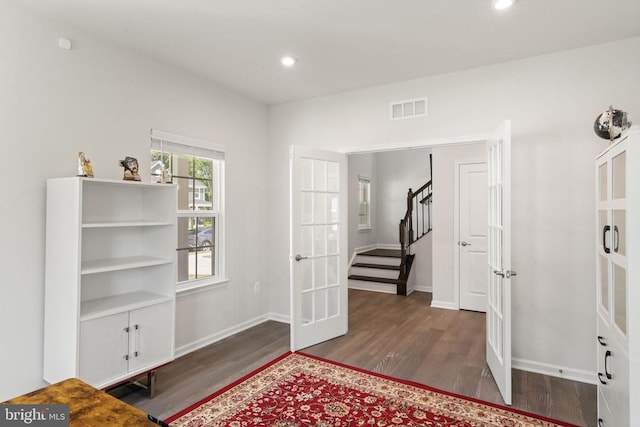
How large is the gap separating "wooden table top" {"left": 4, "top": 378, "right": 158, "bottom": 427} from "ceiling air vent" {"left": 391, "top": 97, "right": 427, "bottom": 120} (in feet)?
11.2

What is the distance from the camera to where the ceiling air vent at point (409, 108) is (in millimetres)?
3703

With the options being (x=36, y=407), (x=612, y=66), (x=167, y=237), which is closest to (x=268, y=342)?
(x=167, y=237)

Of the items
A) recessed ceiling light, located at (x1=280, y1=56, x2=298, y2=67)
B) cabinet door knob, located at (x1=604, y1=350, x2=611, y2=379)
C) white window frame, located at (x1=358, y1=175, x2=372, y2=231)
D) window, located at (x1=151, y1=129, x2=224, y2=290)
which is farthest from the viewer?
white window frame, located at (x1=358, y1=175, x2=372, y2=231)

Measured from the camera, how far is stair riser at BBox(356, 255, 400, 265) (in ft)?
22.3

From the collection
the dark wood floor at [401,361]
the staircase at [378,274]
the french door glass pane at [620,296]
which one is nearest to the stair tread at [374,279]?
the staircase at [378,274]

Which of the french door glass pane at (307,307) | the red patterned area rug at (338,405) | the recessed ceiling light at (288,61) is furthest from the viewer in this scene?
the french door glass pane at (307,307)

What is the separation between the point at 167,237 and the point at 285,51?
1.86m

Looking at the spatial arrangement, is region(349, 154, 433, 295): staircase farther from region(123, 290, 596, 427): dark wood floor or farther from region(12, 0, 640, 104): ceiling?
region(12, 0, 640, 104): ceiling

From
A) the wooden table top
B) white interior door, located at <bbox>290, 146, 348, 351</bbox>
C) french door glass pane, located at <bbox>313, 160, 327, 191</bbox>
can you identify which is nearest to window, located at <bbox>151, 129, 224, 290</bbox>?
white interior door, located at <bbox>290, 146, 348, 351</bbox>

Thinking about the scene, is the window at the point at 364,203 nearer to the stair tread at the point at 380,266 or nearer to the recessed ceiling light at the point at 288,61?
the stair tread at the point at 380,266

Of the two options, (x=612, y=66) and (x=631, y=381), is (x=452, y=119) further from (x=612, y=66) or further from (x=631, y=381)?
(x=631, y=381)

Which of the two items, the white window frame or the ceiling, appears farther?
the white window frame

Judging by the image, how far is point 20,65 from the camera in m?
2.43

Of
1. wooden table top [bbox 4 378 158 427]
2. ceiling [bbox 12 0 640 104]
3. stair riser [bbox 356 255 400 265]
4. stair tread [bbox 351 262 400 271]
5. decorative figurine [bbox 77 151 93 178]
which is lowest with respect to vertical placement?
stair tread [bbox 351 262 400 271]
